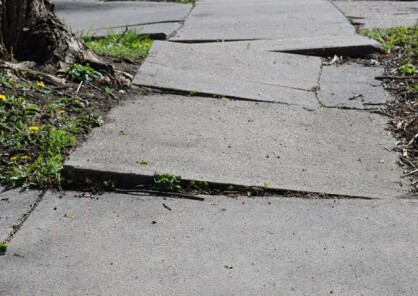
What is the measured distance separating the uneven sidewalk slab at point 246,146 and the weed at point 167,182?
5 centimetres

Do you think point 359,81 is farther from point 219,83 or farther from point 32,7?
point 32,7

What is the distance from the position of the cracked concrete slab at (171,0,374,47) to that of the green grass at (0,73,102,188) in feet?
6.51

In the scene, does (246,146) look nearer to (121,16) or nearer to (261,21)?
(261,21)

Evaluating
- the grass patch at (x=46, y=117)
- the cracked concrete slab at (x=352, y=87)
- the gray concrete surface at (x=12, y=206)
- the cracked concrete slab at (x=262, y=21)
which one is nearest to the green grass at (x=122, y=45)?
the grass patch at (x=46, y=117)

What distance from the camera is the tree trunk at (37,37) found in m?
4.97

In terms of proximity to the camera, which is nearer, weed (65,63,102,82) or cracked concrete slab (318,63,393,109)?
weed (65,63,102,82)

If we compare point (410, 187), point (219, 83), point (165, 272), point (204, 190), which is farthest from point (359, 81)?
point (165, 272)

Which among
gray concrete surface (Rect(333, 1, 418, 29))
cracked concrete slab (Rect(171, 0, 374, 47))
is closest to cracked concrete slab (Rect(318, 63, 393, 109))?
cracked concrete slab (Rect(171, 0, 374, 47))

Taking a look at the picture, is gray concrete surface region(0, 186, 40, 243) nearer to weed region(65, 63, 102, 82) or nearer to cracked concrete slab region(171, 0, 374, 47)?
weed region(65, 63, 102, 82)

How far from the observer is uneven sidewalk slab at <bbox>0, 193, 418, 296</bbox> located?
2943 millimetres

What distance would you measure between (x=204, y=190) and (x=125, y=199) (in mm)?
403

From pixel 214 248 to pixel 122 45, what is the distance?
316 centimetres

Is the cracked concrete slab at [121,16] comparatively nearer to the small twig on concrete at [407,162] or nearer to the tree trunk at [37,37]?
the tree trunk at [37,37]

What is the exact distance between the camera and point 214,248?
10.5ft
